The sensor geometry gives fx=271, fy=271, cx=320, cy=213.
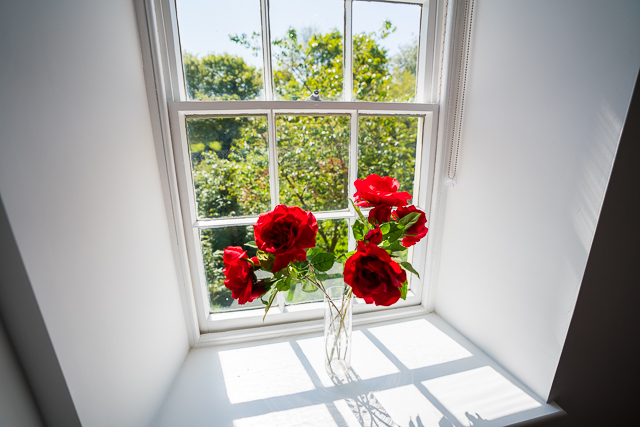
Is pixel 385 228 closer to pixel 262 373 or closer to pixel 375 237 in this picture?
pixel 375 237

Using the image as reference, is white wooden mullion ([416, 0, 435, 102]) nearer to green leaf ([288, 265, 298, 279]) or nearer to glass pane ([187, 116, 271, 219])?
glass pane ([187, 116, 271, 219])

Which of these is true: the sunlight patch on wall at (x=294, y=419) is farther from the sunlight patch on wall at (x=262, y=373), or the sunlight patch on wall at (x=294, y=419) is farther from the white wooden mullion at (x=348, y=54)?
the white wooden mullion at (x=348, y=54)

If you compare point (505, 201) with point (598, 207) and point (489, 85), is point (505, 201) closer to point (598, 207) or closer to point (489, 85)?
point (598, 207)

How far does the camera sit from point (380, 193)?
1.90ft

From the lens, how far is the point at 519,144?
686mm

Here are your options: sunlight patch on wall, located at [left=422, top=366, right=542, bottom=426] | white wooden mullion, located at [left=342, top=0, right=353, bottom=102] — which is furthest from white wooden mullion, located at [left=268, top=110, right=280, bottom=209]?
sunlight patch on wall, located at [left=422, top=366, right=542, bottom=426]

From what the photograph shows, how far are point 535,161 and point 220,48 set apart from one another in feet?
2.90

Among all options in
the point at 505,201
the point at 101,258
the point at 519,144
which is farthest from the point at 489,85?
the point at 101,258

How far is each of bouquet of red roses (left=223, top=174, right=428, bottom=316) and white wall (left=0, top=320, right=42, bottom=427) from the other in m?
0.32

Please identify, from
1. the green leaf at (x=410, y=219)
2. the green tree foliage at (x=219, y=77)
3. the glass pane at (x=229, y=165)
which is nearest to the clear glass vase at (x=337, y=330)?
the green leaf at (x=410, y=219)

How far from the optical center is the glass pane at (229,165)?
2.72 feet

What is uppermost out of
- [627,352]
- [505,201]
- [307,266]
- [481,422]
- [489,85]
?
[489,85]

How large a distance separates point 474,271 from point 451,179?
1.01 ft

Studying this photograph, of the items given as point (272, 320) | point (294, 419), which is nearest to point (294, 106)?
point (272, 320)
